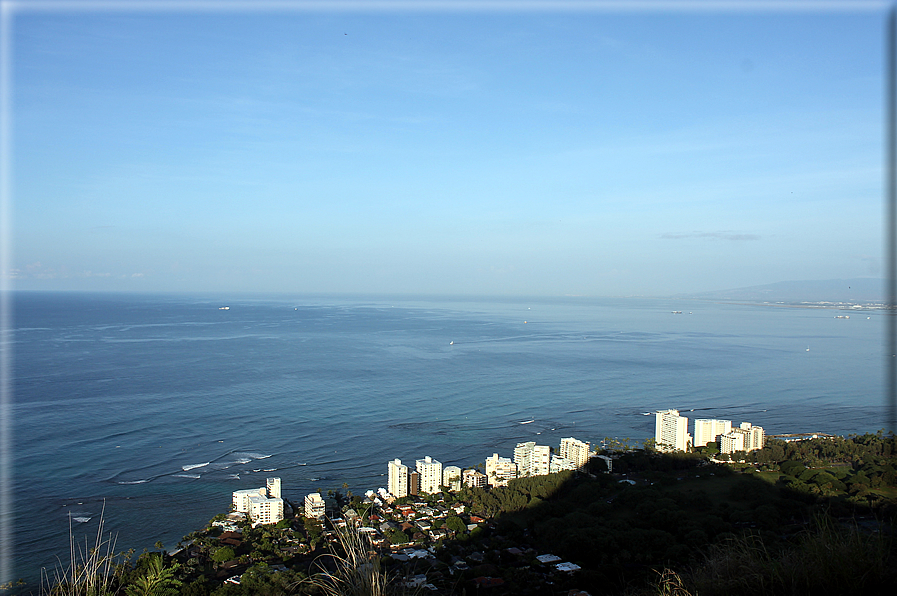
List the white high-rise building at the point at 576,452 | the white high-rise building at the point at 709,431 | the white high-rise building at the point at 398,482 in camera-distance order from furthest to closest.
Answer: the white high-rise building at the point at 709,431 → the white high-rise building at the point at 576,452 → the white high-rise building at the point at 398,482

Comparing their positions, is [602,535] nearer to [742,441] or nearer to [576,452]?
[576,452]

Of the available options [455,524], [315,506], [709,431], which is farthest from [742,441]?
[315,506]

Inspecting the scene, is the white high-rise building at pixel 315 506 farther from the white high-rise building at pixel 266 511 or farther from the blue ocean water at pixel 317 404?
the blue ocean water at pixel 317 404

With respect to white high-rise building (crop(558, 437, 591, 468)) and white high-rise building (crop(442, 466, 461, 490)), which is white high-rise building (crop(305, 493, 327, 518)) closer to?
white high-rise building (crop(442, 466, 461, 490))

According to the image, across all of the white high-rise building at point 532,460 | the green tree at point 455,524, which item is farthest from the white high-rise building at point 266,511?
the white high-rise building at point 532,460

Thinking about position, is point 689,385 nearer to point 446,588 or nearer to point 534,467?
point 534,467

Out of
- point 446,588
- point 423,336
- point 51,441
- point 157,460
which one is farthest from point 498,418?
point 423,336
